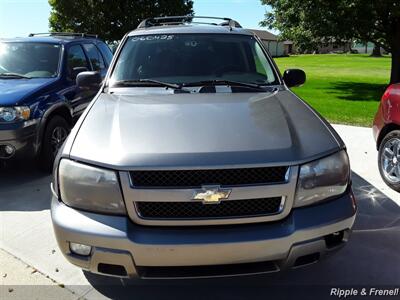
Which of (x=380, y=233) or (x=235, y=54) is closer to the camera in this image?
(x=380, y=233)

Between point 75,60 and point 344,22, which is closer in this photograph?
point 75,60

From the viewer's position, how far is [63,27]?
29.5m

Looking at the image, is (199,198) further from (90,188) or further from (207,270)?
(90,188)

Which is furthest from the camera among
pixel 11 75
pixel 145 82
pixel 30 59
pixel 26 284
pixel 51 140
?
pixel 30 59

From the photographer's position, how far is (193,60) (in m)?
4.13

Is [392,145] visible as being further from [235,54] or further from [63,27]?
[63,27]

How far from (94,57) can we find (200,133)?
5.19 meters

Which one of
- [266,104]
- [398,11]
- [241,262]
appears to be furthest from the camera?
[398,11]

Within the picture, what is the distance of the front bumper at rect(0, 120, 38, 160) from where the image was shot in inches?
196

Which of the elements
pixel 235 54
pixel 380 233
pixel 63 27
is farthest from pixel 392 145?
pixel 63 27

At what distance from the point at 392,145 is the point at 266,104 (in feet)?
7.61

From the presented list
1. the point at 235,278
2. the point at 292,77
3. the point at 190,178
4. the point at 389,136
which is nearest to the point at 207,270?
the point at 190,178

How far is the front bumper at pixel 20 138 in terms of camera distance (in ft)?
16.3

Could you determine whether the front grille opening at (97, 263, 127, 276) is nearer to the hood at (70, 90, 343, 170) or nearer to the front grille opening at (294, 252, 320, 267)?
the hood at (70, 90, 343, 170)
